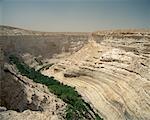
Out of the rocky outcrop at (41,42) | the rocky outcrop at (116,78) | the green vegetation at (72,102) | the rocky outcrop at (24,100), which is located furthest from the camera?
the rocky outcrop at (41,42)

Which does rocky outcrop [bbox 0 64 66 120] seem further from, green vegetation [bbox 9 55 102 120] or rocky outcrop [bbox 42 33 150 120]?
rocky outcrop [bbox 42 33 150 120]

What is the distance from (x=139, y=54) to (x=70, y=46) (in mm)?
13383

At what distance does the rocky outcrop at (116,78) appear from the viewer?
873cm

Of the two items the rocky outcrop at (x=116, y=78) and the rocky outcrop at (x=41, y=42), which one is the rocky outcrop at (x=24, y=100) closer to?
the rocky outcrop at (x=116, y=78)

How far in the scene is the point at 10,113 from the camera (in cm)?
604

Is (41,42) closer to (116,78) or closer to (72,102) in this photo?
(116,78)

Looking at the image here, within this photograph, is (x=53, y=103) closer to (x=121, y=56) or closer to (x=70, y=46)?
(x=121, y=56)

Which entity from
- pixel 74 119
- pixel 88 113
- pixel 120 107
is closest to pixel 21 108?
pixel 74 119

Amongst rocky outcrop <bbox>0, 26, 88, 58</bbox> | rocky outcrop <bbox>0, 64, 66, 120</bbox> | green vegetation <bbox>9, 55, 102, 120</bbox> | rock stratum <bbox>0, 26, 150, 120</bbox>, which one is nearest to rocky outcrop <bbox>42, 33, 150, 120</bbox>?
rock stratum <bbox>0, 26, 150, 120</bbox>

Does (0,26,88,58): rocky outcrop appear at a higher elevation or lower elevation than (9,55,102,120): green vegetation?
lower

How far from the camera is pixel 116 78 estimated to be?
1007 centimetres

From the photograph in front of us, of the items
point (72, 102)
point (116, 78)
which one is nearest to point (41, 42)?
point (116, 78)

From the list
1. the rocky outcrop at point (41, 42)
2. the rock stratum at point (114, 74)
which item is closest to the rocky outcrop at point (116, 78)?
the rock stratum at point (114, 74)

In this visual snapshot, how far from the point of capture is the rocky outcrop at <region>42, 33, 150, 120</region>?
28.6ft
